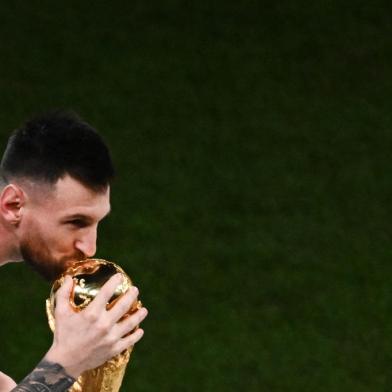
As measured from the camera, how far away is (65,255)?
8.62 feet

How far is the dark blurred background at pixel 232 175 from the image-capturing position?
16.9 feet

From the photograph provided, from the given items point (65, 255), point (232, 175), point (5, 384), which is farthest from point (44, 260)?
point (232, 175)

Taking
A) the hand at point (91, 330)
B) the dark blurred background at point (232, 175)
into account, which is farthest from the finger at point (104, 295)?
the dark blurred background at point (232, 175)

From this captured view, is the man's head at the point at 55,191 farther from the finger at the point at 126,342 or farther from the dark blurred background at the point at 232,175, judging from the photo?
the dark blurred background at the point at 232,175

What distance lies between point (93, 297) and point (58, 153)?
12.2 inches

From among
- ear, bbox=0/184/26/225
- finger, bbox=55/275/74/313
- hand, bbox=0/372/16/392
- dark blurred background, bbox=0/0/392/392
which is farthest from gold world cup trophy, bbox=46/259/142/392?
dark blurred background, bbox=0/0/392/392

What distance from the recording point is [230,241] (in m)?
5.51

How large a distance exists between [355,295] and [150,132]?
118 cm

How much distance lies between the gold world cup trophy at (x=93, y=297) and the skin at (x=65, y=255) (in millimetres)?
17

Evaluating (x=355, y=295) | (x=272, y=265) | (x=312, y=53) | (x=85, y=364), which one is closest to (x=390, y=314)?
(x=355, y=295)

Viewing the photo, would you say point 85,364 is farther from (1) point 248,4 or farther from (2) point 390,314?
(1) point 248,4

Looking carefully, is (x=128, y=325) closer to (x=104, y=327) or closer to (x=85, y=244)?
(x=104, y=327)

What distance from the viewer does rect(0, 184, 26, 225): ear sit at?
2.63 m

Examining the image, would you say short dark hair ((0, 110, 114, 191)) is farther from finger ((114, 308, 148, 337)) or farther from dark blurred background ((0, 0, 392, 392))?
dark blurred background ((0, 0, 392, 392))
